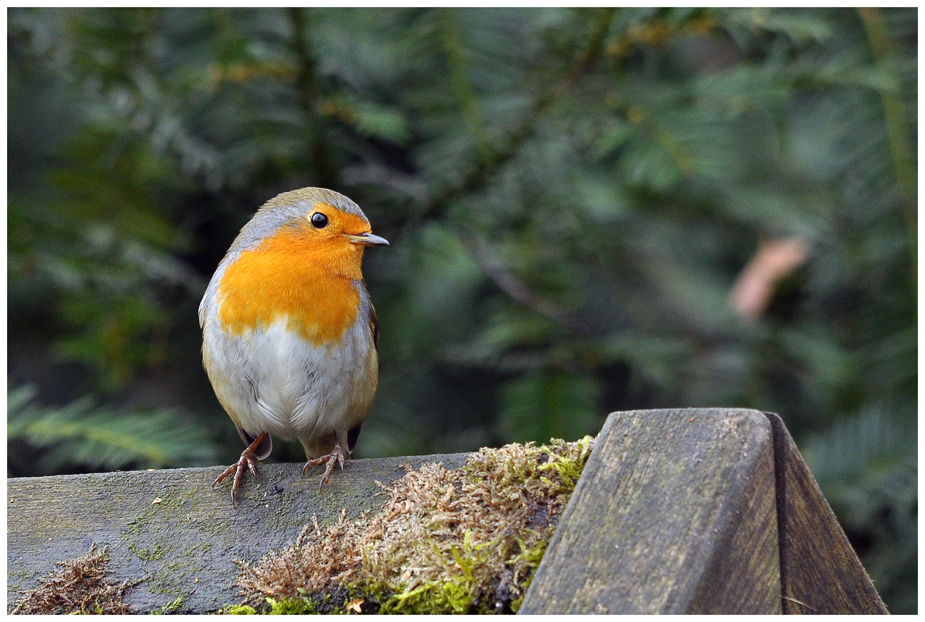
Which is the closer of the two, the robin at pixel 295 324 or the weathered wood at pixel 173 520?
the weathered wood at pixel 173 520

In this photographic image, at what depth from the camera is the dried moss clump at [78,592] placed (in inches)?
70.2

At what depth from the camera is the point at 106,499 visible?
1.96 metres

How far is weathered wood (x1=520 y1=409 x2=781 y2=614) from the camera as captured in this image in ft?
4.60

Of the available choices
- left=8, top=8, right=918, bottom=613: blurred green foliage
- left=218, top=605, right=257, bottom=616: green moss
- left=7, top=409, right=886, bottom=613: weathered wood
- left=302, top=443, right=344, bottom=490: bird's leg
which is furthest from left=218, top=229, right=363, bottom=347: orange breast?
left=218, top=605, right=257, bottom=616: green moss

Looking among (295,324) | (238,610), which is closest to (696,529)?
(238,610)

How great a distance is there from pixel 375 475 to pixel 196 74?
1773 millimetres

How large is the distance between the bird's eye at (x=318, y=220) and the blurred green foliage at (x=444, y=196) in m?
0.30

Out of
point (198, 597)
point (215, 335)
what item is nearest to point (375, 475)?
point (198, 597)

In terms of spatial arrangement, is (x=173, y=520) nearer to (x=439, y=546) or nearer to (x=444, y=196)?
(x=439, y=546)

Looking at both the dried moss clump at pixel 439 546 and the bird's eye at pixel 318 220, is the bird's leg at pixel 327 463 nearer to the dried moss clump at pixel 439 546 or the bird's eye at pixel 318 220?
the dried moss clump at pixel 439 546

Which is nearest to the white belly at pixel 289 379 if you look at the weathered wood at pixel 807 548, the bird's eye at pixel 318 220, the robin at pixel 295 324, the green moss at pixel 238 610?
the robin at pixel 295 324

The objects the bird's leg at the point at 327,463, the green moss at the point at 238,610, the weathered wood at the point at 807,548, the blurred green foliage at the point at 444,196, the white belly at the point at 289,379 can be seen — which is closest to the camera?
the weathered wood at the point at 807,548

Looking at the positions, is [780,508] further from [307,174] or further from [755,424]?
[307,174]

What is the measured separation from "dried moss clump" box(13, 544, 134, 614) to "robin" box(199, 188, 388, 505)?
909 millimetres
